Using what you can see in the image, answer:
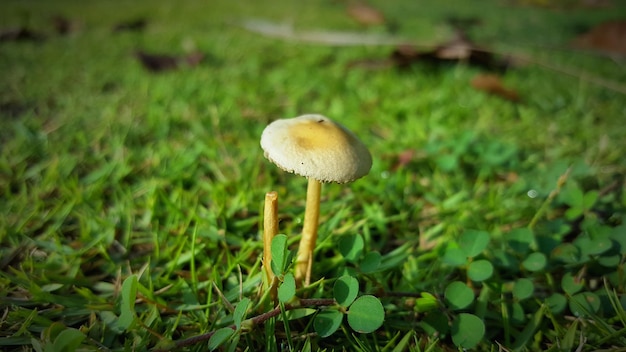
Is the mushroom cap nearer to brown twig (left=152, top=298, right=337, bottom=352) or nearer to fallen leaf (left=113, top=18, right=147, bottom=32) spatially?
brown twig (left=152, top=298, right=337, bottom=352)

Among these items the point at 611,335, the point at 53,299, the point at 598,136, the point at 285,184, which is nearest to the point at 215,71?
the point at 285,184

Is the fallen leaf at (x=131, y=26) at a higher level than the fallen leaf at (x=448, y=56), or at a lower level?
higher

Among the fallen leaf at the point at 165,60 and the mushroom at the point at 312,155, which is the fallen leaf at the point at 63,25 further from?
the mushroom at the point at 312,155

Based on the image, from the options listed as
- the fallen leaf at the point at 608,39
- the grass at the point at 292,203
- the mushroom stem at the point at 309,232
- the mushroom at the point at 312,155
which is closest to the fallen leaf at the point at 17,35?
the grass at the point at 292,203

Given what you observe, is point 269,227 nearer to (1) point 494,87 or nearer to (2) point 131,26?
(1) point 494,87

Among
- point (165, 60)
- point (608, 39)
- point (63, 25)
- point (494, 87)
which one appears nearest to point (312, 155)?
point (494, 87)
